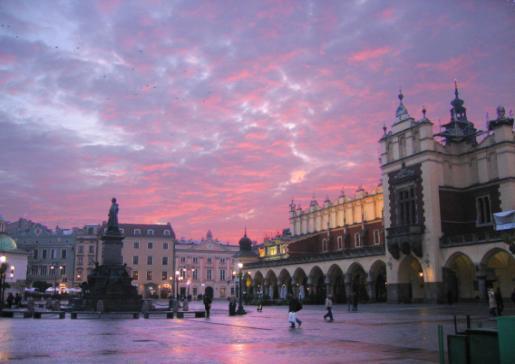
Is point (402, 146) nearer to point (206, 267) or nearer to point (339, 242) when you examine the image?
point (339, 242)

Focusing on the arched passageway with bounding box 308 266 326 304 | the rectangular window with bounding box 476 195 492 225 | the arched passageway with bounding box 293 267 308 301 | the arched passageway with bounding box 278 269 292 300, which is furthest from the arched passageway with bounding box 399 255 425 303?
the arched passageway with bounding box 278 269 292 300

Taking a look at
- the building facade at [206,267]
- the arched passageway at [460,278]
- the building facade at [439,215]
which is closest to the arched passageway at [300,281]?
the building facade at [439,215]

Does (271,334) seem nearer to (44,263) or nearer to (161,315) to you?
(161,315)

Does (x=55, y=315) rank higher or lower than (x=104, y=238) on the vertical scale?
lower

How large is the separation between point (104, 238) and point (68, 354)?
2818 centimetres

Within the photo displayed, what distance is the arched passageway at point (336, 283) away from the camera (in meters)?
65.8

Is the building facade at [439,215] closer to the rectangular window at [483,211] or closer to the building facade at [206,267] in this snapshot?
the rectangular window at [483,211]

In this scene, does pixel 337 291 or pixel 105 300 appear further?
pixel 337 291

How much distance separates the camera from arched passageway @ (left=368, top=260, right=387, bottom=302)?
2346 inches

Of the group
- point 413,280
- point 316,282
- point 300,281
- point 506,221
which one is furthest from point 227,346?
point 300,281

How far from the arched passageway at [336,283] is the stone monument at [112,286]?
100ft

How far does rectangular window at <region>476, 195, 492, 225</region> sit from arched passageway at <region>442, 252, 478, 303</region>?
421 cm

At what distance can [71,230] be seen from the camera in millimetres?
129500

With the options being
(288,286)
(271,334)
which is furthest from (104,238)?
(288,286)
